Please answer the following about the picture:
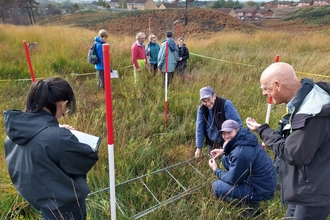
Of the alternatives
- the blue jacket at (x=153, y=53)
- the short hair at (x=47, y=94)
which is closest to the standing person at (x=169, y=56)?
the blue jacket at (x=153, y=53)

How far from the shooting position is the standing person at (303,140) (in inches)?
56.2

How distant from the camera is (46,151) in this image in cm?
141

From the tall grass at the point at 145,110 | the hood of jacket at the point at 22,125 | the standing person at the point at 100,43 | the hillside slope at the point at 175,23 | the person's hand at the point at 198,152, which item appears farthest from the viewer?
the hillside slope at the point at 175,23

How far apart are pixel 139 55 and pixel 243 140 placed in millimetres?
4027

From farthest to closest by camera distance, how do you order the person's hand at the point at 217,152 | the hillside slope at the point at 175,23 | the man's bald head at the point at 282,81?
the hillside slope at the point at 175,23, the person's hand at the point at 217,152, the man's bald head at the point at 282,81

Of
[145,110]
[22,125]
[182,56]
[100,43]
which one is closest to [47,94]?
[22,125]

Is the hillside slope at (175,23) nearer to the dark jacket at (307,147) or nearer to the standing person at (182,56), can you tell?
the standing person at (182,56)

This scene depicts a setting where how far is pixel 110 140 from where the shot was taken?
165cm

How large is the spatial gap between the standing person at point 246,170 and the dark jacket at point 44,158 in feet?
4.35

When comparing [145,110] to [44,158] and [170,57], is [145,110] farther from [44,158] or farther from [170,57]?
[44,158]

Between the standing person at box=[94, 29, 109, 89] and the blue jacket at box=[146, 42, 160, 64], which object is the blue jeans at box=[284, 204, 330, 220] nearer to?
the standing person at box=[94, 29, 109, 89]

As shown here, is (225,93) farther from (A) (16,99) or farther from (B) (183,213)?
(A) (16,99)

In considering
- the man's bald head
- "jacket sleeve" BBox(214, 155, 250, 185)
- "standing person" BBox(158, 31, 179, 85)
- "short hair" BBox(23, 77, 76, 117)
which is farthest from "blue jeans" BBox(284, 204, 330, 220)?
"standing person" BBox(158, 31, 179, 85)

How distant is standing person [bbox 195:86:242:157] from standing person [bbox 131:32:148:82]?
269cm
